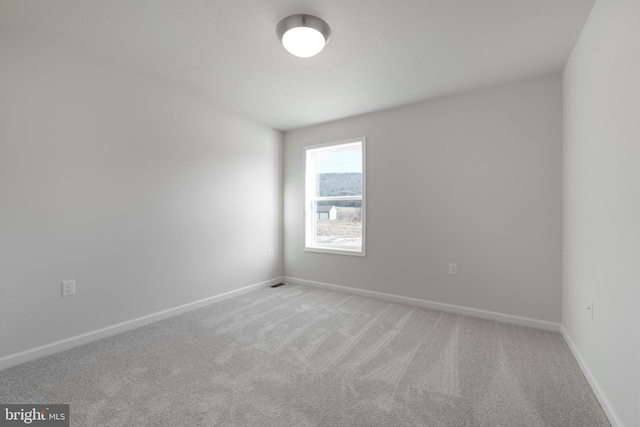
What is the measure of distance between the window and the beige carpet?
4.65 ft

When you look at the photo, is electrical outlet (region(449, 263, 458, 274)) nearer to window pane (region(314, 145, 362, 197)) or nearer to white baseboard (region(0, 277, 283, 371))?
window pane (region(314, 145, 362, 197))

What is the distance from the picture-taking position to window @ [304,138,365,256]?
3.90 meters

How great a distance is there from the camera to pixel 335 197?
163 inches

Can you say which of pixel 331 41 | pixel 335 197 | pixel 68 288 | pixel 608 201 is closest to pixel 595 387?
pixel 608 201

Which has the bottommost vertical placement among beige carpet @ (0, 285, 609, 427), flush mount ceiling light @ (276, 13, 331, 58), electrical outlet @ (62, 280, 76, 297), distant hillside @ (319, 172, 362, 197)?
beige carpet @ (0, 285, 609, 427)

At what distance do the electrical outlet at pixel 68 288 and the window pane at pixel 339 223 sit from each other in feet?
9.44

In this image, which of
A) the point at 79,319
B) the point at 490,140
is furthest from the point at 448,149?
the point at 79,319

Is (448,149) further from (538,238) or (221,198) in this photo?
(221,198)

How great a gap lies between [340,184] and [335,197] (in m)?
0.21

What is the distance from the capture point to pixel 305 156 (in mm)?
4254

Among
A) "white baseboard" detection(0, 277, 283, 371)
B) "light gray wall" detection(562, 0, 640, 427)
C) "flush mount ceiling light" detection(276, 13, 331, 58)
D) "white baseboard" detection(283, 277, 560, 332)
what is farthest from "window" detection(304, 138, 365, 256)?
"light gray wall" detection(562, 0, 640, 427)

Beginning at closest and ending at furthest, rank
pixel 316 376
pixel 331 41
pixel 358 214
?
pixel 316 376, pixel 331 41, pixel 358 214

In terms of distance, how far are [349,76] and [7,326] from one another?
11.2 feet

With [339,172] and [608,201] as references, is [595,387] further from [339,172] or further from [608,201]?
[339,172]
